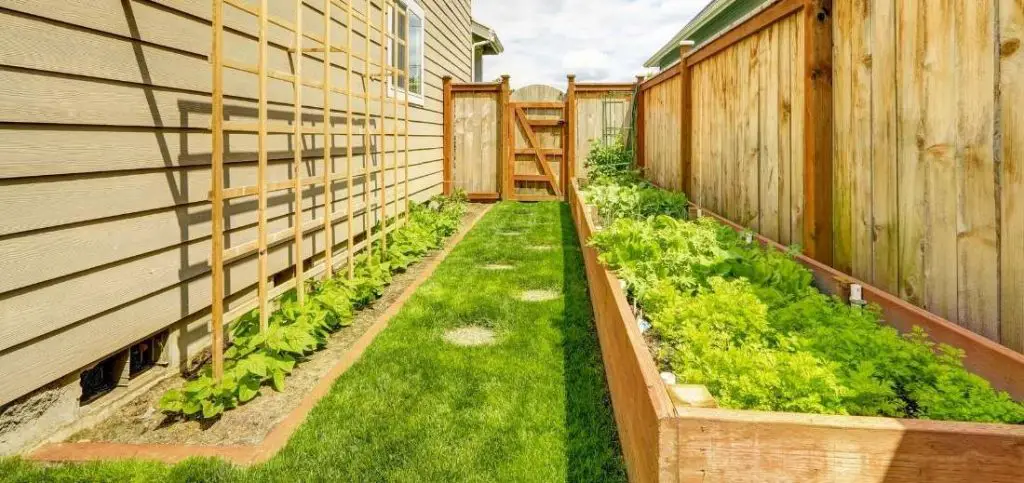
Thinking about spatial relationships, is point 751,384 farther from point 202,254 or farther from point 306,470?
point 202,254

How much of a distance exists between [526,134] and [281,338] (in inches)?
334

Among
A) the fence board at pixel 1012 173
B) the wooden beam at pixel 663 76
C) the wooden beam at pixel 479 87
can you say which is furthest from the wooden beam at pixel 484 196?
the fence board at pixel 1012 173

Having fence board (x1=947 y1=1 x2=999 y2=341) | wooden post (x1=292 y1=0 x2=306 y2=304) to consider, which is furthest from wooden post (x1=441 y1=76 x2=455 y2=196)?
fence board (x1=947 y1=1 x2=999 y2=341)

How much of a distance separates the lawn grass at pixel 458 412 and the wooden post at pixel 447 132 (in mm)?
6354

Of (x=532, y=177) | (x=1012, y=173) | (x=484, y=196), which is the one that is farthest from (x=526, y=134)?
(x=1012, y=173)

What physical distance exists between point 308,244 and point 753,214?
340 cm

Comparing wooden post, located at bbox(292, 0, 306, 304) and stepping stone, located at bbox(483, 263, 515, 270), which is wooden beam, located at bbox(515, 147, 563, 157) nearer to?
stepping stone, located at bbox(483, 263, 515, 270)

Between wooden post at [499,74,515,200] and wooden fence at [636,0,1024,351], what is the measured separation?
6.83 meters

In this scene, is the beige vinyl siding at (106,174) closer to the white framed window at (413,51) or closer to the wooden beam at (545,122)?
the white framed window at (413,51)

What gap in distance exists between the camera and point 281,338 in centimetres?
333

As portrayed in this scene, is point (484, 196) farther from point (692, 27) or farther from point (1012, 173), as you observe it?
point (1012, 173)

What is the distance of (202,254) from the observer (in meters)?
3.38

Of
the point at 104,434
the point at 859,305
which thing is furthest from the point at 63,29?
the point at 859,305

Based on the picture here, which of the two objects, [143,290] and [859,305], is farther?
[143,290]
